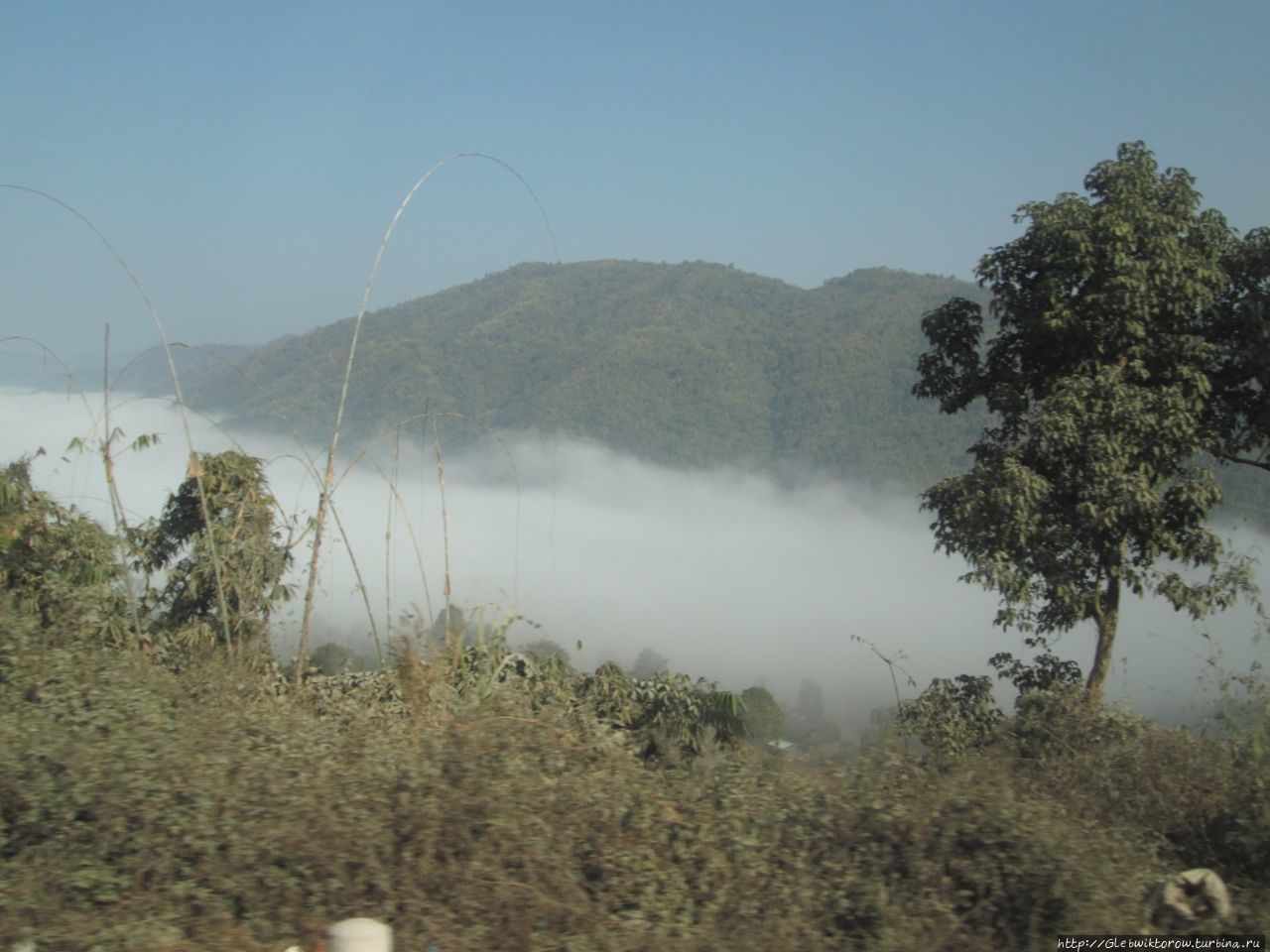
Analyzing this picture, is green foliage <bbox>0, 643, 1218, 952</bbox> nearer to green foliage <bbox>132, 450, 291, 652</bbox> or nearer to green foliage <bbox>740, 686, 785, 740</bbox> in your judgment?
green foliage <bbox>740, 686, 785, 740</bbox>

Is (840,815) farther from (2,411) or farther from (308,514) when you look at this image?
(2,411)

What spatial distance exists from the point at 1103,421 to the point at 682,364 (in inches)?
2156

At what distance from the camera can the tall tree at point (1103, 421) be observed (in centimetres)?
753

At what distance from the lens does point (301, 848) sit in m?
3.69

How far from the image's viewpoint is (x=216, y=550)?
26.8ft

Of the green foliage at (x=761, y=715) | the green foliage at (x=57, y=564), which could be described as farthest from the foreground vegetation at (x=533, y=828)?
the green foliage at (x=761, y=715)

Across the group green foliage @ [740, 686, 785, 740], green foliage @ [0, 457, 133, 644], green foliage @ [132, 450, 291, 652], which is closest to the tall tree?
green foliage @ [740, 686, 785, 740]

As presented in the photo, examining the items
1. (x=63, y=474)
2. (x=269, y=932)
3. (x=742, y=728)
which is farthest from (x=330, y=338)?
Answer: (x=269, y=932)

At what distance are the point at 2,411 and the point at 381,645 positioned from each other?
1036 cm

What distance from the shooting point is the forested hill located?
4347 cm

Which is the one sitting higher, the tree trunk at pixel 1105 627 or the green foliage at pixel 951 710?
the tree trunk at pixel 1105 627

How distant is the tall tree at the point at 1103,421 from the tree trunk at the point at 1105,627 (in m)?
0.01

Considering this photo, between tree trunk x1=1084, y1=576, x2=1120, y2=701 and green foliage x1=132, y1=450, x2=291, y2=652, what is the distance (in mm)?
6241

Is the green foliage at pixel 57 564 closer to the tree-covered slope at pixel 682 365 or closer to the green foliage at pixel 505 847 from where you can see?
the green foliage at pixel 505 847
